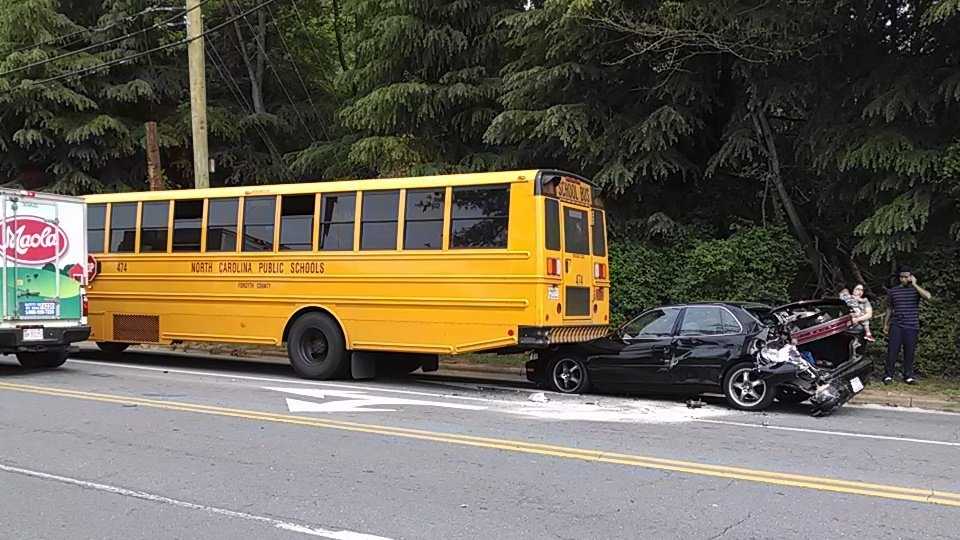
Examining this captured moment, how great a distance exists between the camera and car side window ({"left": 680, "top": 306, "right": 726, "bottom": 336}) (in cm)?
1091

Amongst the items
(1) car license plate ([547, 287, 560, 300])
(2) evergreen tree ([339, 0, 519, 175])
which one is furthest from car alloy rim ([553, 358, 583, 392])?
(2) evergreen tree ([339, 0, 519, 175])

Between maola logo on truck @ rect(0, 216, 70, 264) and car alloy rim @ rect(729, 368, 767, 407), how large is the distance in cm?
1035

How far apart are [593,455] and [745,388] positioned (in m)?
3.73

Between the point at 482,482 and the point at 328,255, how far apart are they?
22.9 ft

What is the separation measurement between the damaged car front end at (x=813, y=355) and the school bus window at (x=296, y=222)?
6.77 m

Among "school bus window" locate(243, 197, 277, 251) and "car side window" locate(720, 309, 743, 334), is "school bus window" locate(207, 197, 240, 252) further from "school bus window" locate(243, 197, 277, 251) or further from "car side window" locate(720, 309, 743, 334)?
"car side window" locate(720, 309, 743, 334)

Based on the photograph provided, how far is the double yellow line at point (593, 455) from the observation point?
629 cm

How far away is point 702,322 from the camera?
36.2 ft

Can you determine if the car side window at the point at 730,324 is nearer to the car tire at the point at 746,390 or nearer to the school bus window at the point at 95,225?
the car tire at the point at 746,390

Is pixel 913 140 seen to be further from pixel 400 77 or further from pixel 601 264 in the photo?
pixel 400 77

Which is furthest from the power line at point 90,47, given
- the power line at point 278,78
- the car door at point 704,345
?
the car door at point 704,345

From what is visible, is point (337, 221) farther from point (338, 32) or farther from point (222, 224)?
point (338, 32)

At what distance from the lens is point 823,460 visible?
7.41 metres

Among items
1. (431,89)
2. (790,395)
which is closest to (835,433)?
(790,395)
